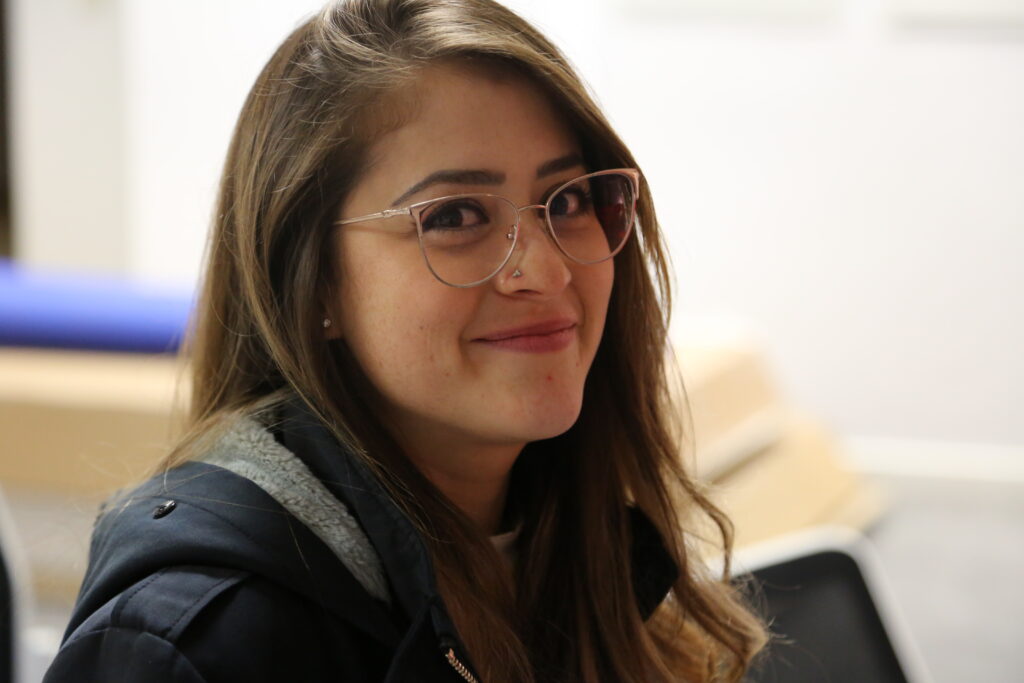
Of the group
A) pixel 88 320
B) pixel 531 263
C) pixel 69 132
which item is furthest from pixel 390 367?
pixel 69 132

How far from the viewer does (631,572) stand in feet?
4.09

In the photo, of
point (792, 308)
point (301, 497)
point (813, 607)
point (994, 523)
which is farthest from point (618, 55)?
point (301, 497)

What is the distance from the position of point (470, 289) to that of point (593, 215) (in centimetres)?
15

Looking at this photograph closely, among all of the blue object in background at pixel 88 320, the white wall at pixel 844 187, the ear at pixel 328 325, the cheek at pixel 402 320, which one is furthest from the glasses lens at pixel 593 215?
the white wall at pixel 844 187

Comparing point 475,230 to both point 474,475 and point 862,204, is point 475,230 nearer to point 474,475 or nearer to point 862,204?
point 474,475

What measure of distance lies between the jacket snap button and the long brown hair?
14 centimetres

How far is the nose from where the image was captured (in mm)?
1033

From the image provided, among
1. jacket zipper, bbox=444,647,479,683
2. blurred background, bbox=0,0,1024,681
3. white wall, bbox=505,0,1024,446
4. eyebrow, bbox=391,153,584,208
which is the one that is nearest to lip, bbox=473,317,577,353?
eyebrow, bbox=391,153,584,208

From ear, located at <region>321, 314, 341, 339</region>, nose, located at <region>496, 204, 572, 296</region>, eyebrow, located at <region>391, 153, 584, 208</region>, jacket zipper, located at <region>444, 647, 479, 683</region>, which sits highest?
eyebrow, located at <region>391, 153, 584, 208</region>

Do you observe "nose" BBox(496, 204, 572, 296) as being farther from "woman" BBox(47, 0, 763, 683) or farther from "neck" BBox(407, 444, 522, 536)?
"neck" BBox(407, 444, 522, 536)

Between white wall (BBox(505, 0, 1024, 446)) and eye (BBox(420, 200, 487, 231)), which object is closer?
eye (BBox(420, 200, 487, 231))

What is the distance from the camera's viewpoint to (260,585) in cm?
92

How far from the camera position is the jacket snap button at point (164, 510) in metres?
0.95

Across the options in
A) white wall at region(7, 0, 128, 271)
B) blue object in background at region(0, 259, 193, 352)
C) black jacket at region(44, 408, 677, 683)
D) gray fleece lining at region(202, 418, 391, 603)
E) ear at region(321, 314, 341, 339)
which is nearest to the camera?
black jacket at region(44, 408, 677, 683)
